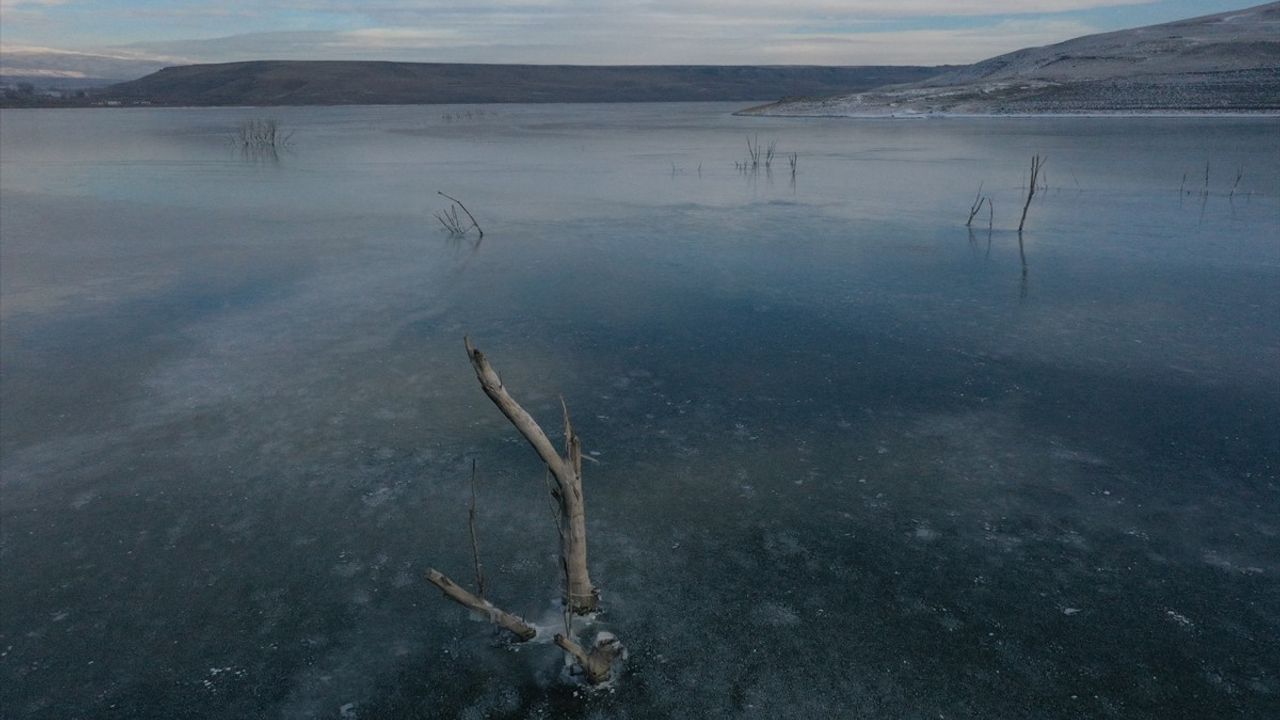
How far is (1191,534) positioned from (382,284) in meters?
10.1

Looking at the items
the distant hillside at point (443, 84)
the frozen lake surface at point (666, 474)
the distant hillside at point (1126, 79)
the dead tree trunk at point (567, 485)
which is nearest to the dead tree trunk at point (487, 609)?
the frozen lake surface at point (666, 474)

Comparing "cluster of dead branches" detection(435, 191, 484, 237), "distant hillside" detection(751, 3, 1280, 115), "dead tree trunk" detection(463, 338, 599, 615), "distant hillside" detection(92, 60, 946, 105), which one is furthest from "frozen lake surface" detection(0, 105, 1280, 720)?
"distant hillside" detection(92, 60, 946, 105)

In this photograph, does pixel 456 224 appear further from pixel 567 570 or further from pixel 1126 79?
pixel 1126 79

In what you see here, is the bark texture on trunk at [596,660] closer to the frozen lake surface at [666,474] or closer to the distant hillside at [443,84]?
the frozen lake surface at [666,474]

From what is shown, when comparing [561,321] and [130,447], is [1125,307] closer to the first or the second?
[561,321]

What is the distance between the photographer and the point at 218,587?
15.6 feet

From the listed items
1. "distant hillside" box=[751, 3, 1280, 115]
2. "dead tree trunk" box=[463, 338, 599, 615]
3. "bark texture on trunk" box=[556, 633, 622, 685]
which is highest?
"distant hillside" box=[751, 3, 1280, 115]

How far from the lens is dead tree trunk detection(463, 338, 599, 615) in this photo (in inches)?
135

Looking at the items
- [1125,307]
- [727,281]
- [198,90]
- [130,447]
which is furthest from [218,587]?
[198,90]

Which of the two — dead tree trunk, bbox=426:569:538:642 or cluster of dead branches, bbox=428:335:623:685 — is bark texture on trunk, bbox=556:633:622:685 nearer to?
cluster of dead branches, bbox=428:335:623:685

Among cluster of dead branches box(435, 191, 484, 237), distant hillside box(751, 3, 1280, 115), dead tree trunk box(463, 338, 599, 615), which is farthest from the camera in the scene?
distant hillside box(751, 3, 1280, 115)

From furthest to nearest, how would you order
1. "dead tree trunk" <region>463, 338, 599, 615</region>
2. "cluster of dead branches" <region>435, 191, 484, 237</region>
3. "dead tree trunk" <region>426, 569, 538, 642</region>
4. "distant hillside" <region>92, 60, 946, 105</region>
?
"distant hillside" <region>92, 60, 946, 105</region> < "cluster of dead branches" <region>435, 191, 484, 237</region> < "dead tree trunk" <region>426, 569, 538, 642</region> < "dead tree trunk" <region>463, 338, 599, 615</region>

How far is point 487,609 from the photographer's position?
13.4 feet

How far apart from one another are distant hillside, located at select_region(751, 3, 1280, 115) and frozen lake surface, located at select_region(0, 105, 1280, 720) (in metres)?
43.4
